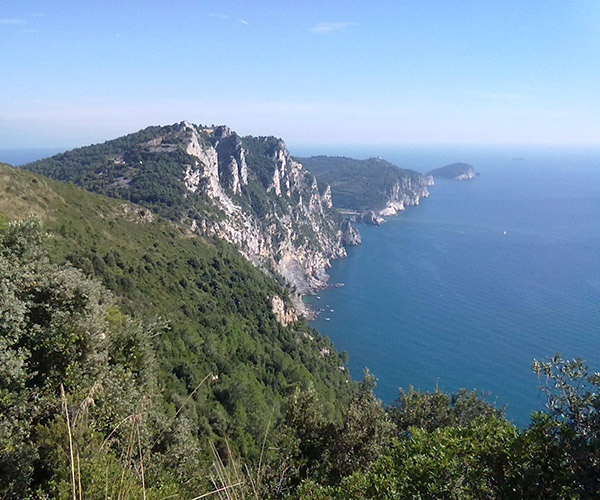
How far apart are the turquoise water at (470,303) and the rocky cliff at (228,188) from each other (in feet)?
36.8

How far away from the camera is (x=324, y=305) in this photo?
275 feet

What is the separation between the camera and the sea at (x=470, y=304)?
55875mm

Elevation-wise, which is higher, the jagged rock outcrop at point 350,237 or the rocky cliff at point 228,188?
the rocky cliff at point 228,188

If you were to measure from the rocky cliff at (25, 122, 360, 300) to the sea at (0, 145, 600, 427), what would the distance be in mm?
10497

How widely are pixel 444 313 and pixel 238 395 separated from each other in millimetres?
57675

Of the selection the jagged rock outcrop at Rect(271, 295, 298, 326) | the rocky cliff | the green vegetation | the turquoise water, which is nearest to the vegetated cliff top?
the turquoise water

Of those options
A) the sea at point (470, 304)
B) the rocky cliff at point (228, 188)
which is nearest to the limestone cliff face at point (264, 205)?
the rocky cliff at point (228, 188)

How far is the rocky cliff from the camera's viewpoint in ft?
233

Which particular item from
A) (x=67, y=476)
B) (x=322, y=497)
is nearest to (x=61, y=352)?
(x=67, y=476)

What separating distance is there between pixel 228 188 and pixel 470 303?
61.5 metres

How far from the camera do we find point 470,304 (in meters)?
76.8

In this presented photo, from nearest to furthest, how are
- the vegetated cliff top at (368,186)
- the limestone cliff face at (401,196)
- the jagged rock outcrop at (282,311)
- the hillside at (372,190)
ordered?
the jagged rock outcrop at (282,311), the limestone cliff face at (401,196), the hillside at (372,190), the vegetated cliff top at (368,186)

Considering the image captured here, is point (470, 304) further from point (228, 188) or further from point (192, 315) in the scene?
point (228, 188)

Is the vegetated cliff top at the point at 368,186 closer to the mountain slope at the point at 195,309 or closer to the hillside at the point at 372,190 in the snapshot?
the hillside at the point at 372,190
